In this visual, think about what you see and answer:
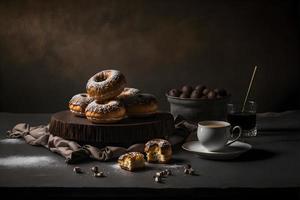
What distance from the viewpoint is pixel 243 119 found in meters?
1.88

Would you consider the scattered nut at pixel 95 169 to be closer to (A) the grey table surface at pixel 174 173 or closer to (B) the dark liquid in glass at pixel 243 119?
(A) the grey table surface at pixel 174 173

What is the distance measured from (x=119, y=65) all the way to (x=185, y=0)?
1.43 feet

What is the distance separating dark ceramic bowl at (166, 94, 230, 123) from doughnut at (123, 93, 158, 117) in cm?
24

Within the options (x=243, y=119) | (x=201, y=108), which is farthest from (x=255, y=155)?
(x=201, y=108)

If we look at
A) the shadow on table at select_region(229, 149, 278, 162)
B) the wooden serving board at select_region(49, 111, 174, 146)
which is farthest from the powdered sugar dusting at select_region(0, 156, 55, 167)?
the shadow on table at select_region(229, 149, 278, 162)

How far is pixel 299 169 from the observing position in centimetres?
150

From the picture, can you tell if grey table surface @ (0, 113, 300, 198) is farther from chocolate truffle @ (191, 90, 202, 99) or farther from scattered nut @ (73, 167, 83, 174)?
chocolate truffle @ (191, 90, 202, 99)

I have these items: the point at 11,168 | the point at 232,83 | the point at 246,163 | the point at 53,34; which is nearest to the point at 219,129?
the point at 246,163

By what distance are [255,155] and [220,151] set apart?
0.12 metres

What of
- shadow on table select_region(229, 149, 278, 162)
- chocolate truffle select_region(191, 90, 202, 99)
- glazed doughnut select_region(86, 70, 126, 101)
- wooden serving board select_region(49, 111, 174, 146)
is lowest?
shadow on table select_region(229, 149, 278, 162)

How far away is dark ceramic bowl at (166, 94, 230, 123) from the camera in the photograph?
1967mm

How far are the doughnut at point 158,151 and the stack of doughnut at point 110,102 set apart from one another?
0.52 ft

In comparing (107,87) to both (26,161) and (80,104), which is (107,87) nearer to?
(80,104)

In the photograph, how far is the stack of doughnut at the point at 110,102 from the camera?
1673 millimetres
